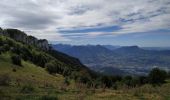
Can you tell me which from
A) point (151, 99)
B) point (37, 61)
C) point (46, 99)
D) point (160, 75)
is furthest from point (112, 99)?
point (37, 61)

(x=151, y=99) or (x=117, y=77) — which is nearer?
(x=151, y=99)

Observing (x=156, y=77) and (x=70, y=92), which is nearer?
(x=70, y=92)

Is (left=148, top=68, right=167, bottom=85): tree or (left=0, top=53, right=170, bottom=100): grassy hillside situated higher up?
(left=0, top=53, right=170, bottom=100): grassy hillside

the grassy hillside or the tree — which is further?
the tree

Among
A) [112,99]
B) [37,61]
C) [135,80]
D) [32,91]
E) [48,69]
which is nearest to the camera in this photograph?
[112,99]

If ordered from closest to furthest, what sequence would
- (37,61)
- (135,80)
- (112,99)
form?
(112,99) → (135,80) → (37,61)

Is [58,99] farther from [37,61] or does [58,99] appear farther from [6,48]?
[37,61]

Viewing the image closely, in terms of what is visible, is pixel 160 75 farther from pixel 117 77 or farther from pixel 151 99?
pixel 151 99

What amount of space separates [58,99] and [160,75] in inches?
3755

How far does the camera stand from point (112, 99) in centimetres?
2420

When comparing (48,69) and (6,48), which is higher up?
(6,48)

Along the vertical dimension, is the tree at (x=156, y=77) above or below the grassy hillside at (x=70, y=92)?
below

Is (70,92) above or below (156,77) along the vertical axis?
above

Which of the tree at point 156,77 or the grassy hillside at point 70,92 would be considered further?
the tree at point 156,77
